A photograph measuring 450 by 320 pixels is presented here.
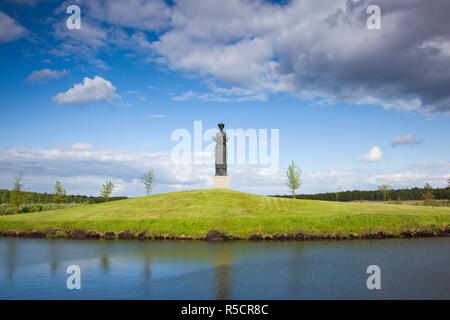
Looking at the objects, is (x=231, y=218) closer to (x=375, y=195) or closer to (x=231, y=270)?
(x=231, y=270)

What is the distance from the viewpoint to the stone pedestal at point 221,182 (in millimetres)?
55688

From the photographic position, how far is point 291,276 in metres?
17.5

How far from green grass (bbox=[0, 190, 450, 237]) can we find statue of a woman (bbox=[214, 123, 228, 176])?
7.09 metres

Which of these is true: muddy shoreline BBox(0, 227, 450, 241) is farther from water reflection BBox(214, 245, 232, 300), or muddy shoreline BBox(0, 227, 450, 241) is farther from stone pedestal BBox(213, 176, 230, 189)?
stone pedestal BBox(213, 176, 230, 189)

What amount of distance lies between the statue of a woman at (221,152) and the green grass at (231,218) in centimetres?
709

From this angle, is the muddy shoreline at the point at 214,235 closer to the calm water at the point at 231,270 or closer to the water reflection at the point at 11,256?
the calm water at the point at 231,270

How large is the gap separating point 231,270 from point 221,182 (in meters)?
36.9

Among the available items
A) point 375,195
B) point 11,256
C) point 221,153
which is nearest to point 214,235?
point 11,256

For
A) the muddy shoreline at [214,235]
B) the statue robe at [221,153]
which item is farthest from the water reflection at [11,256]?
the statue robe at [221,153]

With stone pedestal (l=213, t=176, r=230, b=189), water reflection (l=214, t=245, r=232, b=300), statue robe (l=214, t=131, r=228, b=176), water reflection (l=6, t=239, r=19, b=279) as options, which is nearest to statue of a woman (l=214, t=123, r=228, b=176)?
statue robe (l=214, t=131, r=228, b=176)
